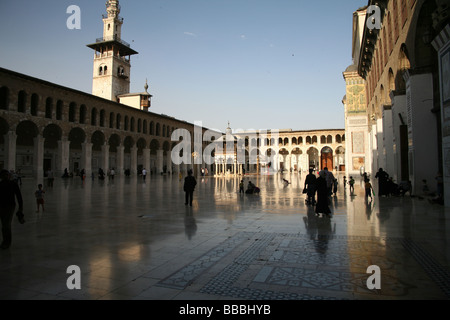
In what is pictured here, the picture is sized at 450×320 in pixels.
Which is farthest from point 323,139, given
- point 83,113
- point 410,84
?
point 410,84

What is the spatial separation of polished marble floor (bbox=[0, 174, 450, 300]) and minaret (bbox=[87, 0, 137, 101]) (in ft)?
150

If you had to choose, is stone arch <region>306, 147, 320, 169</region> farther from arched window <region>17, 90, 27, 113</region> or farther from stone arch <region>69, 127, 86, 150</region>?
arched window <region>17, 90, 27, 113</region>

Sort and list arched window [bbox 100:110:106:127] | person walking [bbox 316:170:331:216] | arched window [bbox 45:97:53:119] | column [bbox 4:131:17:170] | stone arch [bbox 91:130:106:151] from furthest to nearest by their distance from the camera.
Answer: stone arch [bbox 91:130:106:151] < arched window [bbox 100:110:106:127] < arched window [bbox 45:97:53:119] < column [bbox 4:131:17:170] < person walking [bbox 316:170:331:216]

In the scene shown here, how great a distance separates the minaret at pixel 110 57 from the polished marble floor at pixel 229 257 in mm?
45783

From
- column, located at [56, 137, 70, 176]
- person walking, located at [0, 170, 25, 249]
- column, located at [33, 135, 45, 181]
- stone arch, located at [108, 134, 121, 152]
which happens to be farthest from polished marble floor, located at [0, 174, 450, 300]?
stone arch, located at [108, 134, 121, 152]

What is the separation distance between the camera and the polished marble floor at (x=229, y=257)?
300 cm

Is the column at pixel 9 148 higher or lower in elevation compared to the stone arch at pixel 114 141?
lower

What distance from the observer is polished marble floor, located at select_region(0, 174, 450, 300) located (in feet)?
9.83

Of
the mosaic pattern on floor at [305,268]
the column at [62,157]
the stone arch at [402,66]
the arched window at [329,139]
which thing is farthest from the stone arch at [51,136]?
the arched window at [329,139]

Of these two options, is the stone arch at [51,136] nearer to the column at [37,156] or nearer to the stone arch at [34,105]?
the column at [37,156]

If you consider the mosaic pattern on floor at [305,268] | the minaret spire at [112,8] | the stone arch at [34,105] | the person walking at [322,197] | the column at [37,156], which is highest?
the minaret spire at [112,8]
